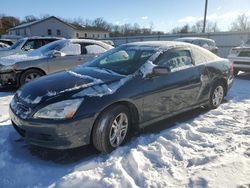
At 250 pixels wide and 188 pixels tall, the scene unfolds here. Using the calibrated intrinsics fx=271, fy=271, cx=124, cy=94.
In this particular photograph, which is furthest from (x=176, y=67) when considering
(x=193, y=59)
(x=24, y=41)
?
(x=24, y=41)

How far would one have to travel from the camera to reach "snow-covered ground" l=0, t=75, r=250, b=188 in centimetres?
302

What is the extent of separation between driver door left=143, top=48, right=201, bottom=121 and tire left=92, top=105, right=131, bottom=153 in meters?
0.42

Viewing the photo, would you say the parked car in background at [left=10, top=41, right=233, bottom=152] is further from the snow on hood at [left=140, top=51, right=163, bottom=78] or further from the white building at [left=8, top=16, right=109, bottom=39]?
the white building at [left=8, top=16, right=109, bottom=39]

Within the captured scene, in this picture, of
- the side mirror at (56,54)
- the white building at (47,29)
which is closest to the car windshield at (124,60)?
the side mirror at (56,54)

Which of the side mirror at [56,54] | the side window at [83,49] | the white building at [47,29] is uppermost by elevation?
the white building at [47,29]

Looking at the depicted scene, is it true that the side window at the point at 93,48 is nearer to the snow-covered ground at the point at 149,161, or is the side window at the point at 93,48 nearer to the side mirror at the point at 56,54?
the side mirror at the point at 56,54

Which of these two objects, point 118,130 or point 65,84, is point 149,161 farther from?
point 65,84

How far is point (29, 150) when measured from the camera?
12.5 feet

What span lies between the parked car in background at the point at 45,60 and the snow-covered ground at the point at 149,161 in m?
3.13

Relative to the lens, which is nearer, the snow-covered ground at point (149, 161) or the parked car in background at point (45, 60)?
the snow-covered ground at point (149, 161)

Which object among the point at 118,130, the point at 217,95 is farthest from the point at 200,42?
the point at 118,130

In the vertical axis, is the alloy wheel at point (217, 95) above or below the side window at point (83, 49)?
below

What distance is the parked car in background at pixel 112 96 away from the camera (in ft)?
10.9

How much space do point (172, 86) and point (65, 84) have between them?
177 centimetres
